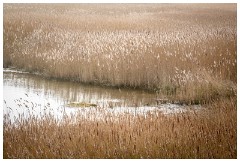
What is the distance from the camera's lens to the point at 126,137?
650cm

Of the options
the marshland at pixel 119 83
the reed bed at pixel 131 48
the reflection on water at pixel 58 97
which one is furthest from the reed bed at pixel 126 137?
the reed bed at pixel 131 48

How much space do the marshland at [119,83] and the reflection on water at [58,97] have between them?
2cm

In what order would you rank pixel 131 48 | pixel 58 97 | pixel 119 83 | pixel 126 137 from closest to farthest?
pixel 126 137 → pixel 58 97 → pixel 119 83 → pixel 131 48

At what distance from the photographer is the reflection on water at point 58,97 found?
26.4 ft

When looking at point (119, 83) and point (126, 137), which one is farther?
point (119, 83)

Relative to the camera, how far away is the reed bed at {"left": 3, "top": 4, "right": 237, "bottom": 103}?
8.98m

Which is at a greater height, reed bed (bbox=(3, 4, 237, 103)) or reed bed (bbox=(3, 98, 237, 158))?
reed bed (bbox=(3, 4, 237, 103))

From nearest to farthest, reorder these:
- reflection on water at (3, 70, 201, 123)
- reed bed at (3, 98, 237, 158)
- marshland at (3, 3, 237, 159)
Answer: reed bed at (3, 98, 237, 158)
marshland at (3, 3, 237, 159)
reflection on water at (3, 70, 201, 123)

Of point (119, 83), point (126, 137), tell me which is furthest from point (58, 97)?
point (126, 137)

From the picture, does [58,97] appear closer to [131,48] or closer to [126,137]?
[131,48]

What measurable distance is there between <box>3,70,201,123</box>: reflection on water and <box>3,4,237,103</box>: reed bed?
1.04 feet

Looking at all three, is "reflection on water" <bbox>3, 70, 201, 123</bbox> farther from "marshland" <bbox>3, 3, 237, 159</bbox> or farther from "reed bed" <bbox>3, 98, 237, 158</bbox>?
"reed bed" <bbox>3, 98, 237, 158</bbox>

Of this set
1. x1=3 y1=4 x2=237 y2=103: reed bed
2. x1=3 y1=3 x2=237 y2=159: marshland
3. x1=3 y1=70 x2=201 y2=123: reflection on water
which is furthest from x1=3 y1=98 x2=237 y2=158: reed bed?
x1=3 y1=4 x2=237 y2=103: reed bed

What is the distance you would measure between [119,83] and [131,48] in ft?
3.11
